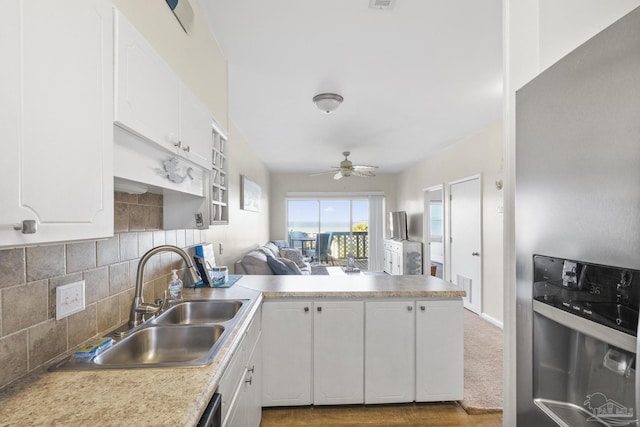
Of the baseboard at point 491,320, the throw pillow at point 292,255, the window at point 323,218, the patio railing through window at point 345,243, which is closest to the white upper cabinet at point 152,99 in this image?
the baseboard at point 491,320

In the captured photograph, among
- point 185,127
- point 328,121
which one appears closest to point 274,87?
point 328,121

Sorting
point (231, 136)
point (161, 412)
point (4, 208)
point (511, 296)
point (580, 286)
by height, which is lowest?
point (161, 412)

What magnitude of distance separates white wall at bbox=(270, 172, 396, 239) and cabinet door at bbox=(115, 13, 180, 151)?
676cm

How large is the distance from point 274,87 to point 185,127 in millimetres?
1711

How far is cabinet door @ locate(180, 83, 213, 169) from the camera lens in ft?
4.98

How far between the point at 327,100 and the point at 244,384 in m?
2.51

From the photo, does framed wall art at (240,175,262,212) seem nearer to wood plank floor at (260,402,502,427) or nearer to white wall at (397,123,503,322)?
wood plank floor at (260,402,502,427)

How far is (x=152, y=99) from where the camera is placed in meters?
1.20

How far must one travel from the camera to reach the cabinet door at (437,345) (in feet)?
7.41

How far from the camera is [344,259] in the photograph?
899cm

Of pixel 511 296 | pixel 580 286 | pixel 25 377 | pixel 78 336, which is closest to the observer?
pixel 580 286

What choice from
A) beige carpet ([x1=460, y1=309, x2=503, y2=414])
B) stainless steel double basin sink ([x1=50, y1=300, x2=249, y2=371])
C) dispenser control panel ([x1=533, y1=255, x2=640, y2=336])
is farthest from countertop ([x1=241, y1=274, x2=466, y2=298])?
dispenser control panel ([x1=533, y1=255, x2=640, y2=336])

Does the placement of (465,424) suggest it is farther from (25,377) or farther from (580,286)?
(25,377)

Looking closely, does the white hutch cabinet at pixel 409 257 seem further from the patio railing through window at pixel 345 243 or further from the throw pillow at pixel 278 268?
the throw pillow at pixel 278 268
